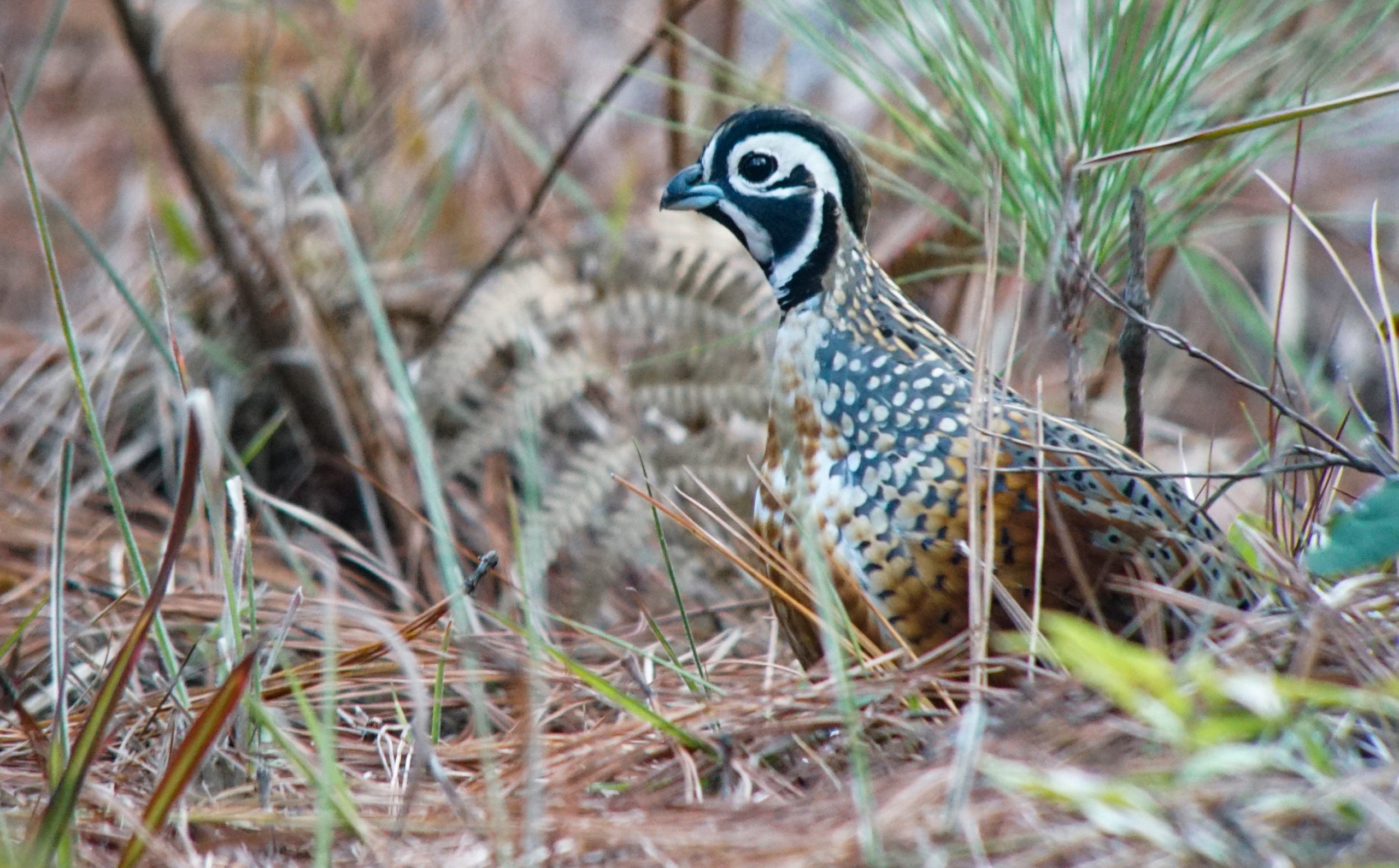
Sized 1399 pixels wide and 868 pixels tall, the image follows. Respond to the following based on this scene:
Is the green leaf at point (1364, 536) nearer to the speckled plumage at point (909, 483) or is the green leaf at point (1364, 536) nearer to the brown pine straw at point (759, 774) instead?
the brown pine straw at point (759, 774)

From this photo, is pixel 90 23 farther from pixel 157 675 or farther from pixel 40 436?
pixel 157 675

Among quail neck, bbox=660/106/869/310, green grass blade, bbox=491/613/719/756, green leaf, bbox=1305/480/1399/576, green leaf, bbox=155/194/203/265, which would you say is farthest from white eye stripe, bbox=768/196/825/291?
green leaf, bbox=155/194/203/265

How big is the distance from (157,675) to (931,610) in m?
1.31

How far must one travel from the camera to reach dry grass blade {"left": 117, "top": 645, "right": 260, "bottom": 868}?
1.72 m

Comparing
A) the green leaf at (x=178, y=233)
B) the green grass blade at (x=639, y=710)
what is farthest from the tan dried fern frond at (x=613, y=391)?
the green grass blade at (x=639, y=710)

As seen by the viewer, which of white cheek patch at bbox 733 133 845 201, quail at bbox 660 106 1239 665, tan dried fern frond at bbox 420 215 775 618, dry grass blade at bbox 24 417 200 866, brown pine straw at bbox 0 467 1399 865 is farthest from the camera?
tan dried fern frond at bbox 420 215 775 618

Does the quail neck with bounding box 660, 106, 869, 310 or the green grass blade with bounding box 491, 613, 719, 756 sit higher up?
the quail neck with bounding box 660, 106, 869, 310

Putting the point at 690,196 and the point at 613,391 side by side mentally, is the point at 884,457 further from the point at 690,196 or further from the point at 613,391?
the point at 613,391

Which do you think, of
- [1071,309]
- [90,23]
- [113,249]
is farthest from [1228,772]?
[90,23]

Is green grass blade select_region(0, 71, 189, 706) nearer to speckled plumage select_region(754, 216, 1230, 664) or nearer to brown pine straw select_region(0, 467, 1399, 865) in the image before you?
brown pine straw select_region(0, 467, 1399, 865)

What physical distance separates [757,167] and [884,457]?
0.62 m

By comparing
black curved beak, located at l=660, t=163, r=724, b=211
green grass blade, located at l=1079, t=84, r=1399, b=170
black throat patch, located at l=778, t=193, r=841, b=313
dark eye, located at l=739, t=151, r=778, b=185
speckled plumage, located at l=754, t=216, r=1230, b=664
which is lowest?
speckled plumage, located at l=754, t=216, r=1230, b=664

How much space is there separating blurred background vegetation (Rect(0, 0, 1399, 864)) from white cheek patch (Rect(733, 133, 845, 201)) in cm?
30

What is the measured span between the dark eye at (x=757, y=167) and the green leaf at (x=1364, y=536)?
120 cm
